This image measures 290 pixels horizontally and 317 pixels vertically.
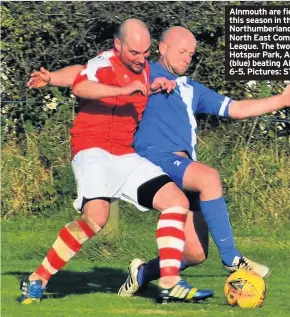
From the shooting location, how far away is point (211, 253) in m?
11.0

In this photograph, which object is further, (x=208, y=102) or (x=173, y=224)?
(x=208, y=102)

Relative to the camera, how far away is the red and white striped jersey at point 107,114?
25.5ft

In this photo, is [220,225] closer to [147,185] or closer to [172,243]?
[172,243]

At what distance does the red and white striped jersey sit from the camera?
7781 mm

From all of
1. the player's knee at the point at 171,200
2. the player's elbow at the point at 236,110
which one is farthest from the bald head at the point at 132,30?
the player's knee at the point at 171,200

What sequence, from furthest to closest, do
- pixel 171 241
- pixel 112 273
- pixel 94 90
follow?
pixel 112 273, pixel 171 241, pixel 94 90

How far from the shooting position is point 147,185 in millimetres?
7680

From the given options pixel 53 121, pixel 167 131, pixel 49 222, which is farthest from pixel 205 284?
pixel 53 121

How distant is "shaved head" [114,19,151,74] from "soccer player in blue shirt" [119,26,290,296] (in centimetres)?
28

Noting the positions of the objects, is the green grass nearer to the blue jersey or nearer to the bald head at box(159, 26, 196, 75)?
the blue jersey

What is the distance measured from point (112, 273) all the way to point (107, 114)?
2312mm

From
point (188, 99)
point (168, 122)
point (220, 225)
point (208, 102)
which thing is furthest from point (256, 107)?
point (220, 225)

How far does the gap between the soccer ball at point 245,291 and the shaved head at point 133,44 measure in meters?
1.54

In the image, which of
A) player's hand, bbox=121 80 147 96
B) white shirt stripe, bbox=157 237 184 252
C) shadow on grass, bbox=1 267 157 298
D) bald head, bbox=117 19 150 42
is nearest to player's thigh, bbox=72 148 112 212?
white shirt stripe, bbox=157 237 184 252
